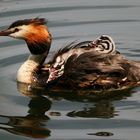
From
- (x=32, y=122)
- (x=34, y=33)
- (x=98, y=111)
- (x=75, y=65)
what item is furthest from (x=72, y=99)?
(x=34, y=33)

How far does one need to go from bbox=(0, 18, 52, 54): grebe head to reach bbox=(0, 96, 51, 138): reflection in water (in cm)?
99

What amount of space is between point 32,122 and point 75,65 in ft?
3.99

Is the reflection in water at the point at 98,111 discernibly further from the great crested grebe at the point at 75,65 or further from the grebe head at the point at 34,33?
the grebe head at the point at 34,33

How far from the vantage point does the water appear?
28.1 feet

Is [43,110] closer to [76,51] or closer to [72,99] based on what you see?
[72,99]

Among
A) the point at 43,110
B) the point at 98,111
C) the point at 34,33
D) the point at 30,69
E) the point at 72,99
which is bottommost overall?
the point at 98,111

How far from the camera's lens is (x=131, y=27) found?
12.7m

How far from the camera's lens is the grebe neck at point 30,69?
10.5m

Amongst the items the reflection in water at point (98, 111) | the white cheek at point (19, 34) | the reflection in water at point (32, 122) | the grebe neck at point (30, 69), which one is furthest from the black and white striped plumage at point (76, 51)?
the reflection in water at point (98, 111)

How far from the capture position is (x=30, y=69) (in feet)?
34.4

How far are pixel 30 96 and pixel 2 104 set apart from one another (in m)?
0.58

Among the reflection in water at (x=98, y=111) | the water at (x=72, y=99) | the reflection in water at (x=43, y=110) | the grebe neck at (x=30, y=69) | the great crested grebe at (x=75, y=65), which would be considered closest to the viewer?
the water at (x=72, y=99)

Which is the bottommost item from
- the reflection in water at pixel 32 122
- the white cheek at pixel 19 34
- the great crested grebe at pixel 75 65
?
the reflection in water at pixel 32 122

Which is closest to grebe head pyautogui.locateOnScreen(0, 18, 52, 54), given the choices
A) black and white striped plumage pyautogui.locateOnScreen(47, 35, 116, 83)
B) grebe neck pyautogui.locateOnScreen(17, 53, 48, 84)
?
grebe neck pyautogui.locateOnScreen(17, 53, 48, 84)
